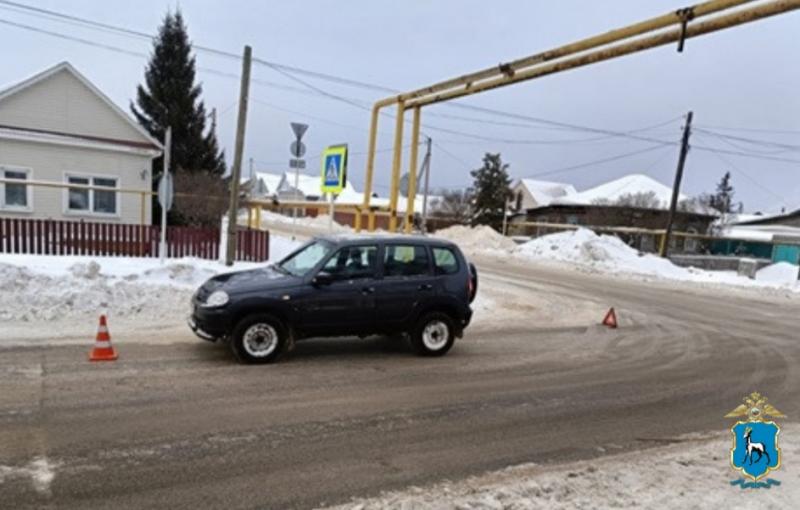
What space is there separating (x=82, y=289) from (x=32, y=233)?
15.6 feet

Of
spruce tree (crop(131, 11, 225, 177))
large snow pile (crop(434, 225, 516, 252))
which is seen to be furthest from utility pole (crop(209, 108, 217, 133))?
large snow pile (crop(434, 225, 516, 252))

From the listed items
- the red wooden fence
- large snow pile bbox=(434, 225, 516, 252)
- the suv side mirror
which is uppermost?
the suv side mirror

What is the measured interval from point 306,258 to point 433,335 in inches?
85.5

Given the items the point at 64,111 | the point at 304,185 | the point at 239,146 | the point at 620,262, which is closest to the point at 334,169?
the point at 239,146

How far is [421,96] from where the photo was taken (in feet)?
53.4

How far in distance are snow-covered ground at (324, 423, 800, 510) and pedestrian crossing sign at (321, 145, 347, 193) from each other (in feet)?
32.0

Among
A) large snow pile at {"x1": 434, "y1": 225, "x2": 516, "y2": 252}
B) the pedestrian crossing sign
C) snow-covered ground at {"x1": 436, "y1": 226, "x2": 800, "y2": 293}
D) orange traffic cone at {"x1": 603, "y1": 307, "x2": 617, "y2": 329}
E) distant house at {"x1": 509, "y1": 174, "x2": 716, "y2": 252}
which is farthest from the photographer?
distant house at {"x1": 509, "y1": 174, "x2": 716, "y2": 252}

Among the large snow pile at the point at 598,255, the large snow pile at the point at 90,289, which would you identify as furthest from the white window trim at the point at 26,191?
the large snow pile at the point at 598,255

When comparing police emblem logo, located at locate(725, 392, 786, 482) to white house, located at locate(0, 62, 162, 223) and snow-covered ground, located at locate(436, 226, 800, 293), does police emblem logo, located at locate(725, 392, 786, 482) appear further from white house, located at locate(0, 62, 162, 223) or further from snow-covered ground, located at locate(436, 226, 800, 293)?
snow-covered ground, located at locate(436, 226, 800, 293)

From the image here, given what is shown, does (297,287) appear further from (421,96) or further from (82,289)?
(421,96)

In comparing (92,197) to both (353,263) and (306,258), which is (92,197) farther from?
(353,263)

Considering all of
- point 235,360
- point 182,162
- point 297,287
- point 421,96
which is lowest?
point 235,360

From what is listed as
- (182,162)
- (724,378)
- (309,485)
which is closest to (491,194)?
(182,162)

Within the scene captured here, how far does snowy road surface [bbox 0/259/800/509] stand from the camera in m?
4.06
